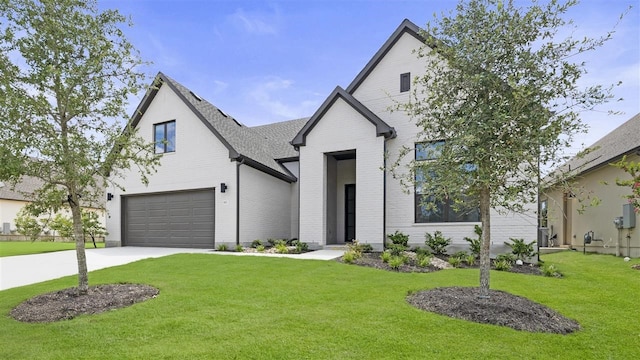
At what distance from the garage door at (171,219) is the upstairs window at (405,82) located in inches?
328

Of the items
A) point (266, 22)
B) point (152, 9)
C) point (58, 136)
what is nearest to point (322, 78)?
point (266, 22)

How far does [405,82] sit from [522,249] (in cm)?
672

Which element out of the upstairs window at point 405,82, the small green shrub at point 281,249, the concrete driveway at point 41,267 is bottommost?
the concrete driveway at point 41,267

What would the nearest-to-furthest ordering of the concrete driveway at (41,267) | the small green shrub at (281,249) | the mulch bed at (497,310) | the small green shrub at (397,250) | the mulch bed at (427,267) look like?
the mulch bed at (497,310)
the concrete driveway at (41,267)
the mulch bed at (427,267)
the small green shrub at (397,250)
the small green shrub at (281,249)

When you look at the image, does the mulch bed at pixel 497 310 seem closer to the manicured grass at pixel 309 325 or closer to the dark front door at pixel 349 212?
the manicured grass at pixel 309 325

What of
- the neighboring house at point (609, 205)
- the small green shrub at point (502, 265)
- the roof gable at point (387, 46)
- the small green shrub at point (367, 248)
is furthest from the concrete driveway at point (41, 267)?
the neighboring house at point (609, 205)

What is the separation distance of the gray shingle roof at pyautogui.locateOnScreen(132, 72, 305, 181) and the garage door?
2.06 m

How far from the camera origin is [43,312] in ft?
18.0

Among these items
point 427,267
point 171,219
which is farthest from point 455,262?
point 171,219

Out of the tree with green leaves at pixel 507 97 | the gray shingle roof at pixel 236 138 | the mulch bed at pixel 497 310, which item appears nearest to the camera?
the mulch bed at pixel 497 310

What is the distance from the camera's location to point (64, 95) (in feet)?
19.8

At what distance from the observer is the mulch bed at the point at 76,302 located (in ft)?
17.6

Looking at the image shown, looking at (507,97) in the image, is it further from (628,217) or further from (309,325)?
(628,217)

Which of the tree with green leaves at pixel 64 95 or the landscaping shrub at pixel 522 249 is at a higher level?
the tree with green leaves at pixel 64 95
